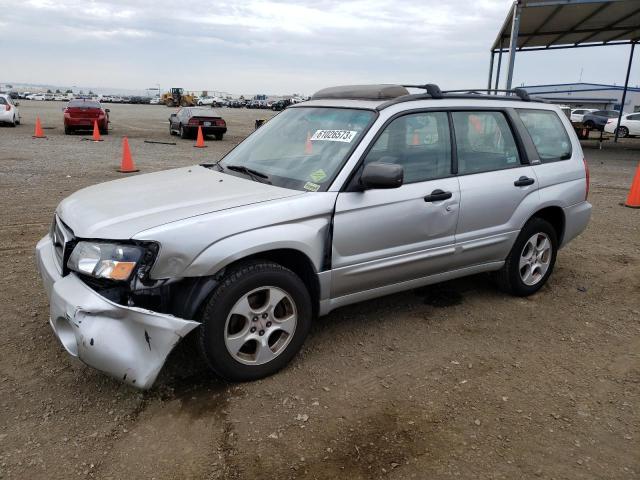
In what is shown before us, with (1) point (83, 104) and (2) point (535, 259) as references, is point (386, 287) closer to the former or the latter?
(2) point (535, 259)

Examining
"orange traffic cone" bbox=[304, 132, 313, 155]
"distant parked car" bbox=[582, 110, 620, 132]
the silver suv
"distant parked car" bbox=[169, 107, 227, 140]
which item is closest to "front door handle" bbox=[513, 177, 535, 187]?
the silver suv

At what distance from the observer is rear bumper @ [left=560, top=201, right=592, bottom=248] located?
4695 millimetres

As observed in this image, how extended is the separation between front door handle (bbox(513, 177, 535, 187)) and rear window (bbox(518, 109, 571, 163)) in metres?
0.33

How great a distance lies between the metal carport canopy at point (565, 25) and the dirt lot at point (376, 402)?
1254 cm

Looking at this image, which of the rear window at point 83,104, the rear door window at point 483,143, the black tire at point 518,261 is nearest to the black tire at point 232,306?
the rear door window at point 483,143

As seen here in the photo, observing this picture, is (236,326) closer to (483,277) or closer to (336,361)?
(336,361)

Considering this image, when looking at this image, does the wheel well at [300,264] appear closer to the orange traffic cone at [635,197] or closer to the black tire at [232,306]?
the black tire at [232,306]

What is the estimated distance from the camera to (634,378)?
335 centimetres

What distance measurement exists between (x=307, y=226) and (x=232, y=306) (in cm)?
67

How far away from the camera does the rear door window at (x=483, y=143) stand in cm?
401

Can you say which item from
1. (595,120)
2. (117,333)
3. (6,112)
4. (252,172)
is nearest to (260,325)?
(117,333)

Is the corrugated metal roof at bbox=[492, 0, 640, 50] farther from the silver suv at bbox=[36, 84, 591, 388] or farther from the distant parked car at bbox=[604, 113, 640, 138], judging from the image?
the silver suv at bbox=[36, 84, 591, 388]

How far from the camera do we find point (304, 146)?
12.4ft

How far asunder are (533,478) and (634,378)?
4.57 ft
